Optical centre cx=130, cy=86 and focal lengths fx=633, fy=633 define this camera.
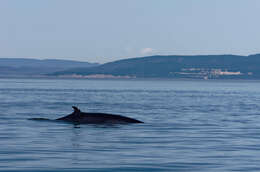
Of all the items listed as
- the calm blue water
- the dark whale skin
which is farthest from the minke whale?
the calm blue water

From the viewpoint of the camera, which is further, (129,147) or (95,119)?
(95,119)

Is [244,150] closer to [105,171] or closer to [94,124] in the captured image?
[105,171]

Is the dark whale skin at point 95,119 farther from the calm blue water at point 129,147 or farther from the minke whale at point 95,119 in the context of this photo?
the calm blue water at point 129,147

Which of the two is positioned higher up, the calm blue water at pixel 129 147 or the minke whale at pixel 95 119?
the minke whale at pixel 95 119

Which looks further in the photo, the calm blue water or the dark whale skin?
the dark whale skin

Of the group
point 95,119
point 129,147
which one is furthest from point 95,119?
point 129,147

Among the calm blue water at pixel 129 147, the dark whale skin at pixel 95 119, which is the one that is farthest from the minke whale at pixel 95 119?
the calm blue water at pixel 129 147

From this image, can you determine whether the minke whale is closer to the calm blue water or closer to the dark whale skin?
the dark whale skin

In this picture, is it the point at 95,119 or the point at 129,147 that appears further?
the point at 95,119

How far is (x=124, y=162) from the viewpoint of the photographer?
17375 mm

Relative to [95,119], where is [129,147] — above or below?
below

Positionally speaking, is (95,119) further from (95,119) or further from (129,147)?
(129,147)

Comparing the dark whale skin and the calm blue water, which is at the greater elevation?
the dark whale skin

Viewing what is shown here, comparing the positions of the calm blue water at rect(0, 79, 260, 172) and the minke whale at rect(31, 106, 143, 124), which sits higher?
the minke whale at rect(31, 106, 143, 124)
